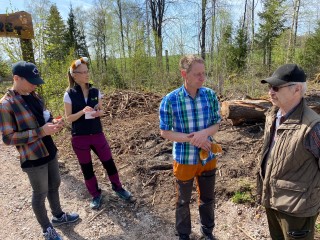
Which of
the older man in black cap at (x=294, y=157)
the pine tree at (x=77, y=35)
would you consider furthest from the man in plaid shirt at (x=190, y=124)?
the pine tree at (x=77, y=35)

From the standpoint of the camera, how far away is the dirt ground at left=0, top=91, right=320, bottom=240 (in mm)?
3414

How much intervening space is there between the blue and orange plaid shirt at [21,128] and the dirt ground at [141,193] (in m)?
1.29

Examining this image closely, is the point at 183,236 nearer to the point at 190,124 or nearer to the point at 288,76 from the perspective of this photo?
the point at 190,124

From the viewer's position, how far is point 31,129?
2.84 metres

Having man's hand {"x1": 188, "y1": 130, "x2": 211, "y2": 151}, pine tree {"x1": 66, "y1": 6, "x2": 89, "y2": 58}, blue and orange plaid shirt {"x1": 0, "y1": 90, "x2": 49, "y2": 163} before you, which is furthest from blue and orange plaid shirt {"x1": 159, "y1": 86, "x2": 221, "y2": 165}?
pine tree {"x1": 66, "y1": 6, "x2": 89, "y2": 58}

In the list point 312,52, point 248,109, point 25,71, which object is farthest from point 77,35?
point 25,71

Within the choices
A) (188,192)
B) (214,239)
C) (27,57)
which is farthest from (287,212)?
(27,57)

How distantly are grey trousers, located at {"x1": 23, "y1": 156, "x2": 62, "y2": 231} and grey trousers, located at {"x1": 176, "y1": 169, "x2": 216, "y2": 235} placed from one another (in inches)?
59.4

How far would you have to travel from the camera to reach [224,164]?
465cm

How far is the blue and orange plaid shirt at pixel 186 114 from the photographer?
8.55 feet

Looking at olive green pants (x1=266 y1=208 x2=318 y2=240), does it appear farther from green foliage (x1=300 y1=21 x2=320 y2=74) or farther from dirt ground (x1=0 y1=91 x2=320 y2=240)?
green foliage (x1=300 y1=21 x2=320 y2=74)

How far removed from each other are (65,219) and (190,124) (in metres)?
2.26

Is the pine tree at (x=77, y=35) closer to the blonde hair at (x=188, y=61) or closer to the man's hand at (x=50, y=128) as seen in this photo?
the man's hand at (x=50, y=128)

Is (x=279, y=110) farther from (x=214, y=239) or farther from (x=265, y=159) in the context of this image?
→ (x=214, y=239)
